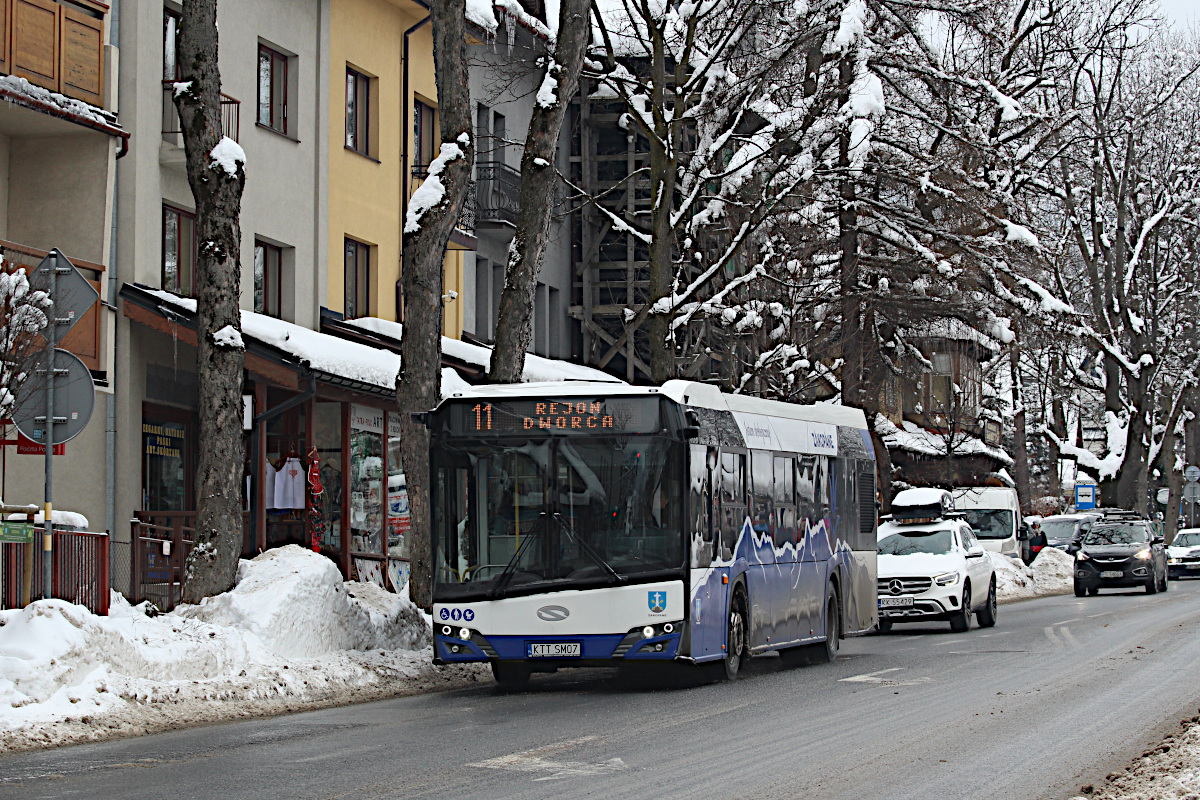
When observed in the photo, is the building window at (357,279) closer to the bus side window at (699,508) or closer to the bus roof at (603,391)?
the bus roof at (603,391)

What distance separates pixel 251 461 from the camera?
2453cm

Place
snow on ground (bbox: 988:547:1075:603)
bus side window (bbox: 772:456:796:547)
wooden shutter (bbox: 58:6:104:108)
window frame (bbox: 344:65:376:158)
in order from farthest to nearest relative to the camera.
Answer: snow on ground (bbox: 988:547:1075:603), window frame (bbox: 344:65:376:158), wooden shutter (bbox: 58:6:104:108), bus side window (bbox: 772:456:796:547)

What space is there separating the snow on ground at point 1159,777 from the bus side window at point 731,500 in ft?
18.8

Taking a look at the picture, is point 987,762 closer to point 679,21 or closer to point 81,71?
point 81,71

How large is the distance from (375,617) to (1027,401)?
49076mm

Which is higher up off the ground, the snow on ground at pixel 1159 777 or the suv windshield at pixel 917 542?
the suv windshield at pixel 917 542

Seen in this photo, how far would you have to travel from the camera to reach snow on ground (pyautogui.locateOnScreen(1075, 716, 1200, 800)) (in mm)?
9148

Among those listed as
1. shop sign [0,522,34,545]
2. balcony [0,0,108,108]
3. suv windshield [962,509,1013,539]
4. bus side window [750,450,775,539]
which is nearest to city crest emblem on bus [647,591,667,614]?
bus side window [750,450,775,539]

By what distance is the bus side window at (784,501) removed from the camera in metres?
18.2

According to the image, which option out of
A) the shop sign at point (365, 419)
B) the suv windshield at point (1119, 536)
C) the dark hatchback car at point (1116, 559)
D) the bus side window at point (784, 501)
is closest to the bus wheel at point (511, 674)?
the bus side window at point (784, 501)

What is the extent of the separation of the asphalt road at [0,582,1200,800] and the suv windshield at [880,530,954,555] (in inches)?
312

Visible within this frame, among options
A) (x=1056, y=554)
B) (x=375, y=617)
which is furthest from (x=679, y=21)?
(x=1056, y=554)

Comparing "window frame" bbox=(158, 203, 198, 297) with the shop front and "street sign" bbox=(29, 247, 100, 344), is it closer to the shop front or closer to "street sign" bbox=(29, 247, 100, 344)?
the shop front

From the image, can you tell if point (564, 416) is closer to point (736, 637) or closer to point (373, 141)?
point (736, 637)
